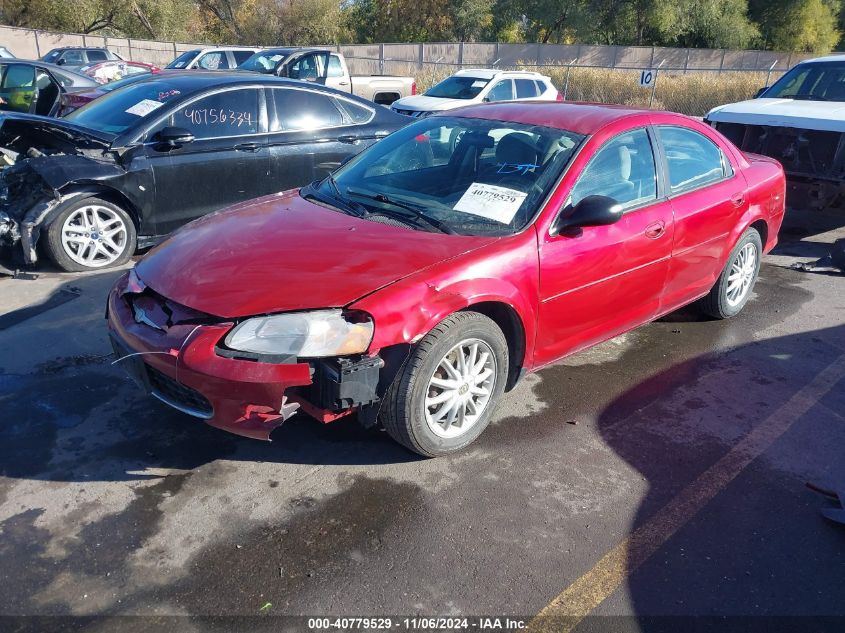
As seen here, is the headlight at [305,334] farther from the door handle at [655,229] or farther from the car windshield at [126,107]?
the car windshield at [126,107]

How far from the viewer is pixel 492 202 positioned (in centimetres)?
374

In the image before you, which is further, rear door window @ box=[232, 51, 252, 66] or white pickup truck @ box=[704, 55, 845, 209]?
rear door window @ box=[232, 51, 252, 66]

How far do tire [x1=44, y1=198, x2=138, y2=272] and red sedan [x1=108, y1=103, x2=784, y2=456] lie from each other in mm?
2320

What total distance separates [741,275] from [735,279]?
0.10 m

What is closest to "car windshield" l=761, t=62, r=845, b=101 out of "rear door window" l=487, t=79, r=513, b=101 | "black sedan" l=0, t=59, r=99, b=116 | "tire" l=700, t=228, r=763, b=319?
"tire" l=700, t=228, r=763, b=319

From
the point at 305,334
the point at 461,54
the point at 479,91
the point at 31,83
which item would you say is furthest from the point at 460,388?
the point at 461,54

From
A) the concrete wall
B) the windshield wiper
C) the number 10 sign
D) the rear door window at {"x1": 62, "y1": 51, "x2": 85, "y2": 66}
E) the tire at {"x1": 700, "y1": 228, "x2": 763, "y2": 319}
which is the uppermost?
the concrete wall

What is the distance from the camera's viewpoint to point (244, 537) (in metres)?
2.90

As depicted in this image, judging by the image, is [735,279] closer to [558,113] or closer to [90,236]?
[558,113]

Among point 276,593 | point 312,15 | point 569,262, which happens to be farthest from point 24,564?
point 312,15

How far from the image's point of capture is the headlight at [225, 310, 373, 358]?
294 cm

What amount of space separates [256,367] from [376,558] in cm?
94

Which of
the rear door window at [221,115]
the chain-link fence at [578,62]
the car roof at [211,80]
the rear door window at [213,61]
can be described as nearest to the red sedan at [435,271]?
the rear door window at [221,115]

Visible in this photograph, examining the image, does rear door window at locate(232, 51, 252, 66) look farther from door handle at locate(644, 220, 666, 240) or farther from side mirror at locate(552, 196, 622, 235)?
side mirror at locate(552, 196, 622, 235)
